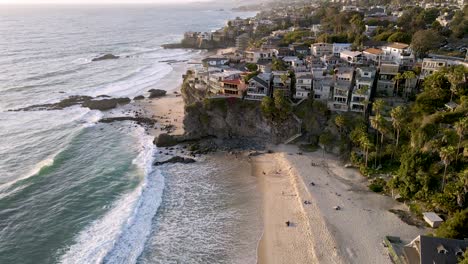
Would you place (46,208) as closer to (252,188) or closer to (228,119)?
(252,188)

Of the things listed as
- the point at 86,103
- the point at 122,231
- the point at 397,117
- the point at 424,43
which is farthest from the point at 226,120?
the point at 424,43

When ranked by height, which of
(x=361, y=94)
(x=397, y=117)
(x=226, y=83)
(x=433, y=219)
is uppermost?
(x=226, y=83)

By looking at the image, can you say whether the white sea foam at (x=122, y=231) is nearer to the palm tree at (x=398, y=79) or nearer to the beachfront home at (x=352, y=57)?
the palm tree at (x=398, y=79)

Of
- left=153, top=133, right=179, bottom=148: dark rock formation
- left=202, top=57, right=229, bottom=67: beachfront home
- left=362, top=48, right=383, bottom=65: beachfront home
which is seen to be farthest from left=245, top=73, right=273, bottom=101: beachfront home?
left=362, top=48, right=383, bottom=65: beachfront home

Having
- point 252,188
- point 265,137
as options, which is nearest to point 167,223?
point 252,188

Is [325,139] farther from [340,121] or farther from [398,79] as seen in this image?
[398,79]

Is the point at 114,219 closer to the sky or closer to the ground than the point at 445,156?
closer to the ground

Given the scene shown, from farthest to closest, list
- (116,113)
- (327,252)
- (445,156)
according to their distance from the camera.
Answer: (116,113) < (445,156) < (327,252)
